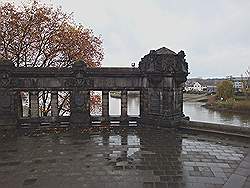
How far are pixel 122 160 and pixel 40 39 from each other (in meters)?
15.4

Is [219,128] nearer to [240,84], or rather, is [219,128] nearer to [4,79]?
[4,79]

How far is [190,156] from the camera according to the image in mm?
8867

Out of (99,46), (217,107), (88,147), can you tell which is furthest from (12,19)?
(217,107)

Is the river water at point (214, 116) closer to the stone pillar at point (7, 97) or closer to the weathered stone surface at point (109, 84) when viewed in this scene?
the weathered stone surface at point (109, 84)

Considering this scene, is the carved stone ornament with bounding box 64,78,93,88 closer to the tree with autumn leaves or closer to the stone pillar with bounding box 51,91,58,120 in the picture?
the stone pillar with bounding box 51,91,58,120

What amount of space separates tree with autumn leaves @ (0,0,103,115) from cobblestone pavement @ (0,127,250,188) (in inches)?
384

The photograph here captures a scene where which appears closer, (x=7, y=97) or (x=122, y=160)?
(x=122, y=160)

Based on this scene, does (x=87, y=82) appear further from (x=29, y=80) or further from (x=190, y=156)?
(x=190, y=156)

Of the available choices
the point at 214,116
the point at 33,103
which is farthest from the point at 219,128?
the point at 214,116

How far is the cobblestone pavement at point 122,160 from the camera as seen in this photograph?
6.80 m

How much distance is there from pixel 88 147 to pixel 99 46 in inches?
612

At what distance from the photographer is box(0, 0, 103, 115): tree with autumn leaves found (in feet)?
66.3

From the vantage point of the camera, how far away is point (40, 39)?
2131cm

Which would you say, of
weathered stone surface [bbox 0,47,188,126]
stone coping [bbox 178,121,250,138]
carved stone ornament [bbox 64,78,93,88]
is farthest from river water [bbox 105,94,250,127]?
stone coping [bbox 178,121,250,138]
